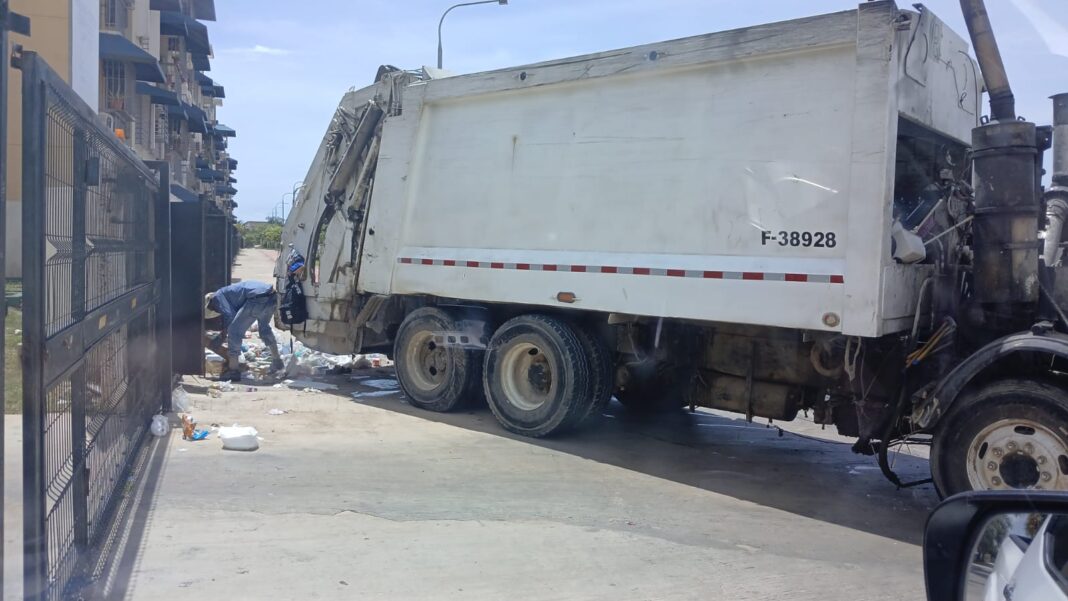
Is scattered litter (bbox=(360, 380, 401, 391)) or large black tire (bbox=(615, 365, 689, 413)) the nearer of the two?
large black tire (bbox=(615, 365, 689, 413))

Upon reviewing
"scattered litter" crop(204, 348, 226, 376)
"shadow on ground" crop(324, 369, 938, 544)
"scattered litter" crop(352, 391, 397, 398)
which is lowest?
"shadow on ground" crop(324, 369, 938, 544)

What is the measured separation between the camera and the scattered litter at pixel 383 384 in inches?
395

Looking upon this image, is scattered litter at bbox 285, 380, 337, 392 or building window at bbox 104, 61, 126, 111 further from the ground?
building window at bbox 104, 61, 126, 111

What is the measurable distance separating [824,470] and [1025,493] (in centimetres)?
524

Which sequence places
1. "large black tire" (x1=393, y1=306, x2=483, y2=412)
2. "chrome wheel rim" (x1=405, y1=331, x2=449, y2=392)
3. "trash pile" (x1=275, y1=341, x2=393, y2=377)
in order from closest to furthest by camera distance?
"large black tire" (x1=393, y1=306, x2=483, y2=412) → "chrome wheel rim" (x1=405, y1=331, x2=449, y2=392) → "trash pile" (x1=275, y1=341, x2=393, y2=377)

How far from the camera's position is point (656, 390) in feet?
26.7

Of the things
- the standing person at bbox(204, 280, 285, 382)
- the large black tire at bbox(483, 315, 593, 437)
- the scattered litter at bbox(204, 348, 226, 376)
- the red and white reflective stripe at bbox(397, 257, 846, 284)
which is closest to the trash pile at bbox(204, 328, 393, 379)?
the scattered litter at bbox(204, 348, 226, 376)

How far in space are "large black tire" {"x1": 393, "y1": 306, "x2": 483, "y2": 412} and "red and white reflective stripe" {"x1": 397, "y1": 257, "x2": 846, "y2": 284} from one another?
20.6 inches

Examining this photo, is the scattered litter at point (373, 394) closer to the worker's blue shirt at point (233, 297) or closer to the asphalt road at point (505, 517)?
the asphalt road at point (505, 517)

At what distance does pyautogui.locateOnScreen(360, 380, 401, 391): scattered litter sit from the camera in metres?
10.0

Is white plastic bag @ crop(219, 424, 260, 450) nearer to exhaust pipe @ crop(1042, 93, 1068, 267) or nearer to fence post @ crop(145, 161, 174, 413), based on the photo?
fence post @ crop(145, 161, 174, 413)

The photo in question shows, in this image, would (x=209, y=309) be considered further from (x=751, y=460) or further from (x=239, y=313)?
(x=751, y=460)

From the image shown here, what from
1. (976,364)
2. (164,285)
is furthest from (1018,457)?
(164,285)

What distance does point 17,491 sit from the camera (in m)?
5.30
